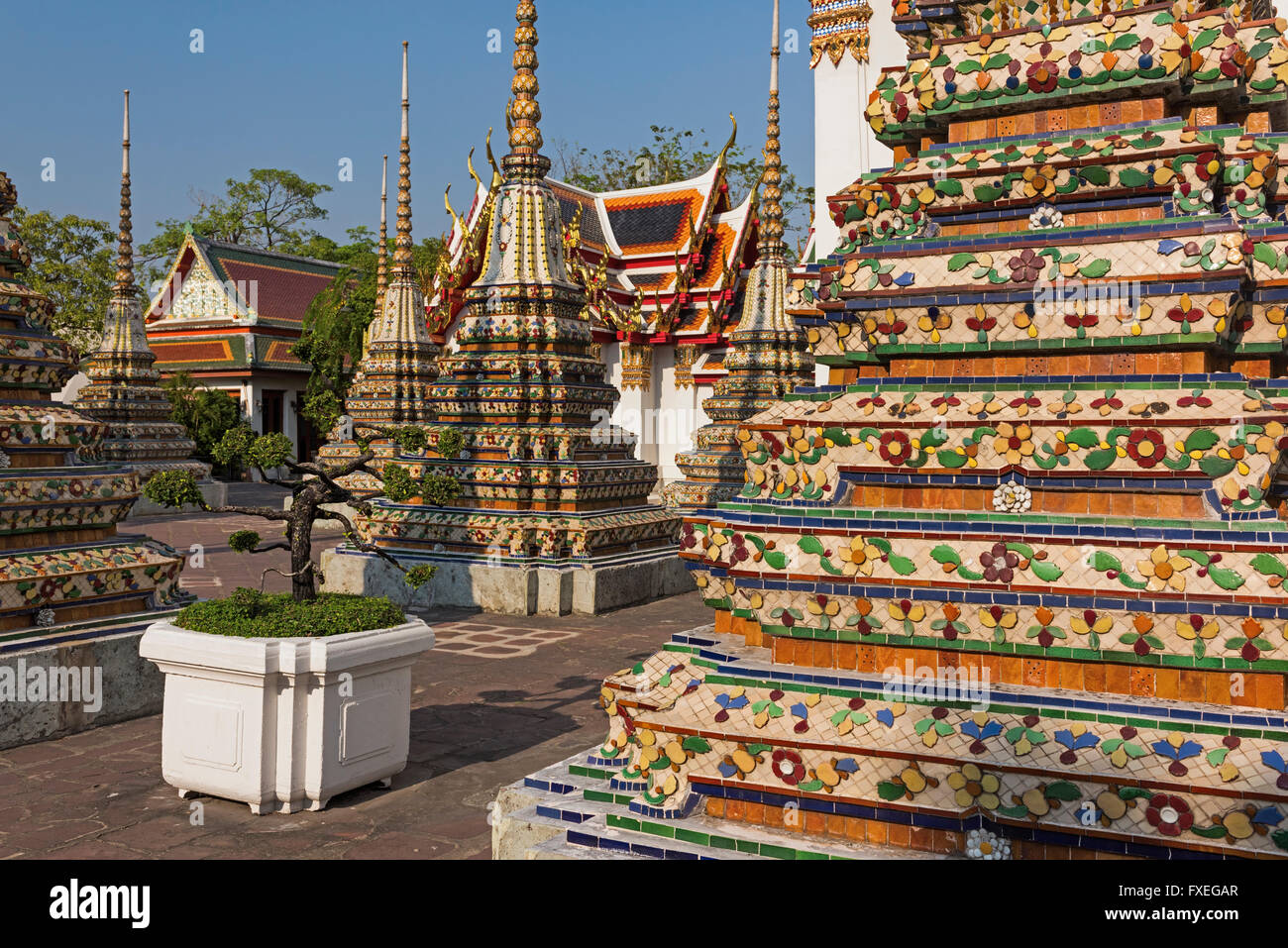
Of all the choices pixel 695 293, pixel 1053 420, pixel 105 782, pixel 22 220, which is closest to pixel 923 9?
pixel 1053 420

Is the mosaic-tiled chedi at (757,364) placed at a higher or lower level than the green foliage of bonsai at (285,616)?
higher

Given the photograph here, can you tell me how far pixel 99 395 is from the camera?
24.3 meters

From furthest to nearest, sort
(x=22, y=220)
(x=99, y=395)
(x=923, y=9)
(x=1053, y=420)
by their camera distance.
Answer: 1. (x=22, y=220)
2. (x=99, y=395)
3. (x=923, y=9)
4. (x=1053, y=420)

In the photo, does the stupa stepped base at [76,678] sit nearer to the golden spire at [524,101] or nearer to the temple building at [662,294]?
the golden spire at [524,101]

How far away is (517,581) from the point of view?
11.6m

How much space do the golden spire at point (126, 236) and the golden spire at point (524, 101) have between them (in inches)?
420

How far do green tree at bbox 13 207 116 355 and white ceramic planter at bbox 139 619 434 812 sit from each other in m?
34.2

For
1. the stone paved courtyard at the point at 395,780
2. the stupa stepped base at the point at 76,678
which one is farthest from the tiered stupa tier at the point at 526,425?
the stupa stepped base at the point at 76,678

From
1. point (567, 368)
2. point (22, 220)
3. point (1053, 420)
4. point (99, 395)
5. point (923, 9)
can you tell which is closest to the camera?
point (1053, 420)

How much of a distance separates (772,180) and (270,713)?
14399 millimetres

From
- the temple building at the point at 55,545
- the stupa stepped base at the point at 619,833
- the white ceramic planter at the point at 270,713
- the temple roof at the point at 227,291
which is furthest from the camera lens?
the temple roof at the point at 227,291

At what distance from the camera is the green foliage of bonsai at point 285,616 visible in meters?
5.46
